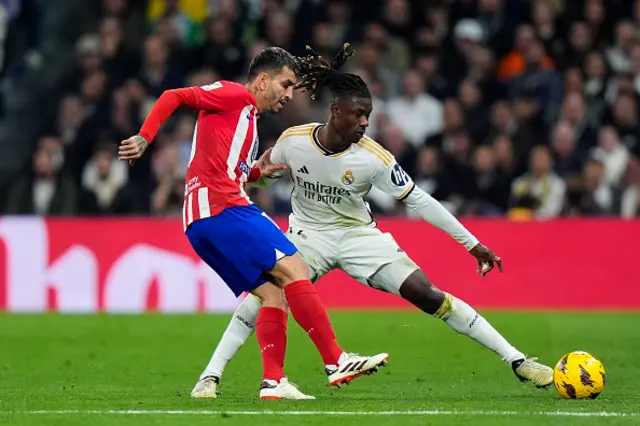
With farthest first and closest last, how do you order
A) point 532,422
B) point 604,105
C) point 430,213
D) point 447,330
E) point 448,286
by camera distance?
point 604,105, point 448,286, point 447,330, point 430,213, point 532,422

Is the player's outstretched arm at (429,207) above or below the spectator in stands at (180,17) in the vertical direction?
below

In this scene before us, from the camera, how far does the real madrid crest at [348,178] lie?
29.6 feet

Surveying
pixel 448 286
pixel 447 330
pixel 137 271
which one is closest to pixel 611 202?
pixel 448 286

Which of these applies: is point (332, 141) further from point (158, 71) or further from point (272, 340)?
point (158, 71)

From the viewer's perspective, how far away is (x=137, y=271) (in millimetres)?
16250

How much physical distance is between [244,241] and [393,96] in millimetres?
10345

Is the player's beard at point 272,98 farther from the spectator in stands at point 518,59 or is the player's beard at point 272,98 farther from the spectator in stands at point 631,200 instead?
the spectator in stands at point 518,59

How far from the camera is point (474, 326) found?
9.02 m

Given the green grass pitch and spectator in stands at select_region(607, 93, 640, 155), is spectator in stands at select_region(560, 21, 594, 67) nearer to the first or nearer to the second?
spectator in stands at select_region(607, 93, 640, 155)

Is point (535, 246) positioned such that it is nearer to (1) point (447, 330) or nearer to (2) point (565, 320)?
(2) point (565, 320)

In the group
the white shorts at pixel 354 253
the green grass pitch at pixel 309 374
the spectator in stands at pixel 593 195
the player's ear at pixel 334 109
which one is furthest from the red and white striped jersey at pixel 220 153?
the spectator in stands at pixel 593 195

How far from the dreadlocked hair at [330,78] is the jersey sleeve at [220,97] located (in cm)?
62

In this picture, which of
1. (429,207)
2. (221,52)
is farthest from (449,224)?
(221,52)

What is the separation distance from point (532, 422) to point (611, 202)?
10031mm
